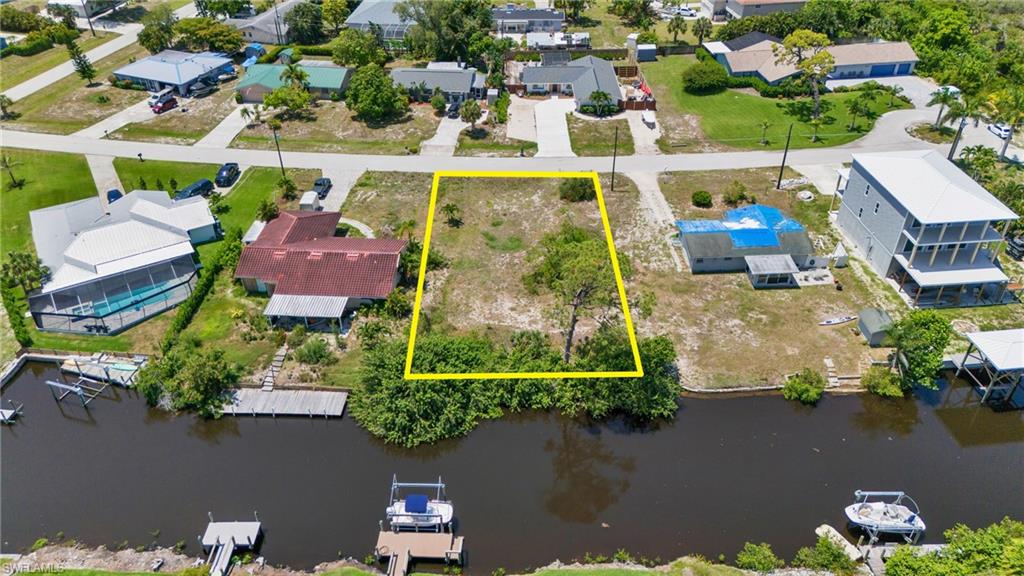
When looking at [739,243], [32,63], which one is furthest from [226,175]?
[32,63]

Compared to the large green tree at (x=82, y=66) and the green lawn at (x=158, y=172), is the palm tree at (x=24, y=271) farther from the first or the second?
the large green tree at (x=82, y=66)

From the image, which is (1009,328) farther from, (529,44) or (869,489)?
(529,44)

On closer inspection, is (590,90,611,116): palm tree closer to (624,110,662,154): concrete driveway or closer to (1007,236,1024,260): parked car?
(624,110,662,154): concrete driveway

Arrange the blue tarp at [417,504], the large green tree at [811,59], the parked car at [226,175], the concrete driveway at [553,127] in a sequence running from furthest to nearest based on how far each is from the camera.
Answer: the large green tree at [811,59]
the concrete driveway at [553,127]
the parked car at [226,175]
the blue tarp at [417,504]

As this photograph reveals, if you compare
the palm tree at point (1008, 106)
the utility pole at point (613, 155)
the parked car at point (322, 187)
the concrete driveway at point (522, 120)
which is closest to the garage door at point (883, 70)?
the palm tree at point (1008, 106)

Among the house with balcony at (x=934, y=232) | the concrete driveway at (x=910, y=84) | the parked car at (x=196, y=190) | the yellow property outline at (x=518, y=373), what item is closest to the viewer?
the yellow property outline at (x=518, y=373)

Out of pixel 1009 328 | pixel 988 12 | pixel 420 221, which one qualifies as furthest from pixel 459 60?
pixel 988 12

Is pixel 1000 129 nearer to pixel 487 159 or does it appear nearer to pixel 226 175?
pixel 487 159
